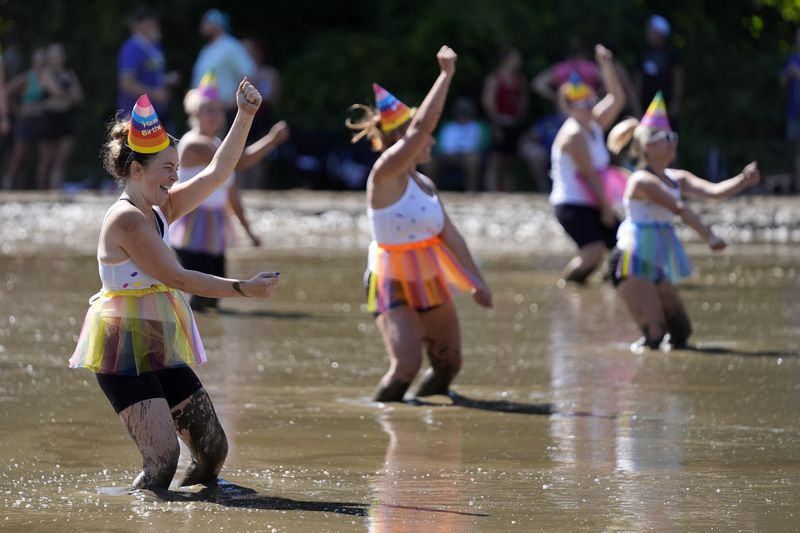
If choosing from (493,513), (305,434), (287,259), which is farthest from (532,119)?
(493,513)

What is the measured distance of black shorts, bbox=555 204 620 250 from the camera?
1362 centimetres

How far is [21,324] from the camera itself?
10812 millimetres

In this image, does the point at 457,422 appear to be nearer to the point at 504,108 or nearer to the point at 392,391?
the point at 392,391

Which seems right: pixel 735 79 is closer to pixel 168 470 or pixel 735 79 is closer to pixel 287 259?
pixel 287 259

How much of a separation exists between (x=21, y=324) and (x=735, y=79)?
590 inches

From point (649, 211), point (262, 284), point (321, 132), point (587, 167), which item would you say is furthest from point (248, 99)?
point (321, 132)

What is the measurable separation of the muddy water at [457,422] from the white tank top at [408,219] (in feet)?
2.69

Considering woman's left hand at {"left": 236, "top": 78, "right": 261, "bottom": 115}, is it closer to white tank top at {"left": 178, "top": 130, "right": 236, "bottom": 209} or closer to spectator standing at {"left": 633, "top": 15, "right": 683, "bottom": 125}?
white tank top at {"left": 178, "top": 130, "right": 236, "bottom": 209}

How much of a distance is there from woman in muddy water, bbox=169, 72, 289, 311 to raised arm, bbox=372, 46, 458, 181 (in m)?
3.51

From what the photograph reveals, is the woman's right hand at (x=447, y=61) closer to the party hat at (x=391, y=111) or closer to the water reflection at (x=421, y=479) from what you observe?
the party hat at (x=391, y=111)

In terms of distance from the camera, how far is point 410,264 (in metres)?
8.30

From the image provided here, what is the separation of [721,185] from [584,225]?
11.9ft

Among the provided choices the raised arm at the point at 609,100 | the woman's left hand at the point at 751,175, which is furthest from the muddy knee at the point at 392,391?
the raised arm at the point at 609,100

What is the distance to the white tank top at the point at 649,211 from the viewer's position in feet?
33.1
